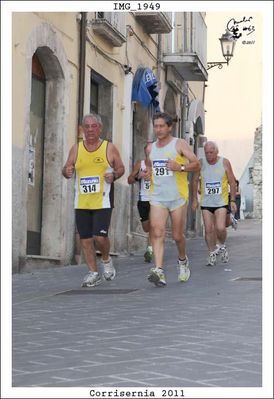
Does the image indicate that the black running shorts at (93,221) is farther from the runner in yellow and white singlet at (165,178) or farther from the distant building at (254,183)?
the distant building at (254,183)

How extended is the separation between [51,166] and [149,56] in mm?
6840

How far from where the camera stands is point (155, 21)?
18328mm

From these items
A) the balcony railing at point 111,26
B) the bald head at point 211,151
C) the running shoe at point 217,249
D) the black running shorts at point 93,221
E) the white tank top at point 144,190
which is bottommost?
the running shoe at point 217,249

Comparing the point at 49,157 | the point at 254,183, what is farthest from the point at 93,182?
the point at 254,183

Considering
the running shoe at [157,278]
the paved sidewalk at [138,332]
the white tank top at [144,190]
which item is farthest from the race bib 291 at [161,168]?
the white tank top at [144,190]

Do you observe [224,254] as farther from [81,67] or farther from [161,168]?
[81,67]

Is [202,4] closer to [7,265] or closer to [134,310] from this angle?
[7,265]

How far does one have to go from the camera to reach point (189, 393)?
160 inches

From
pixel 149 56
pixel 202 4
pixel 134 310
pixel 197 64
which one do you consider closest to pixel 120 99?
pixel 149 56

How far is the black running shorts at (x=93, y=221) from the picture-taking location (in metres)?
9.88

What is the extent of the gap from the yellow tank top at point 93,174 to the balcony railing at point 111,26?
5224mm

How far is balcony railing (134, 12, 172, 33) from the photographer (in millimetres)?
17891

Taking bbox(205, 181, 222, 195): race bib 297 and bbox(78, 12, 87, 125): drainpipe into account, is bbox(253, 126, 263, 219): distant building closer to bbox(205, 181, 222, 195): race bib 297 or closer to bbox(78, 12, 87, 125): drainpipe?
bbox(78, 12, 87, 125): drainpipe

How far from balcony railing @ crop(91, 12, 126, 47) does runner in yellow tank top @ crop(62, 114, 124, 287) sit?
17.0 ft
